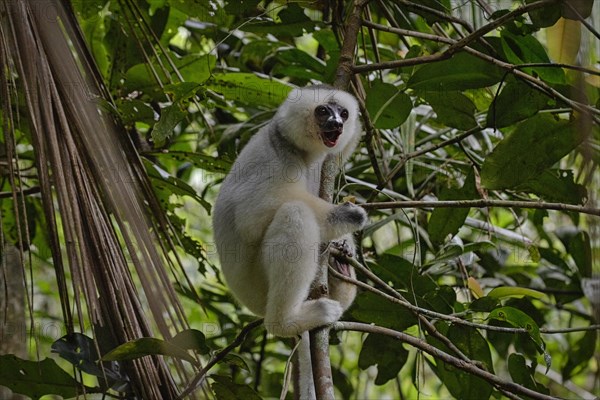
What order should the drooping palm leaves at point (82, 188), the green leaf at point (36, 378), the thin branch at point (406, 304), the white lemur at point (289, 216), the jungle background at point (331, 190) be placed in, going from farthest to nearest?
the white lemur at point (289, 216)
the thin branch at point (406, 304)
the green leaf at point (36, 378)
the jungle background at point (331, 190)
the drooping palm leaves at point (82, 188)

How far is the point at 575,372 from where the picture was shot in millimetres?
4707

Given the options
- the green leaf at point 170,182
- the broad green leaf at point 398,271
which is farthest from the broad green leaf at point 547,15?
the green leaf at point 170,182

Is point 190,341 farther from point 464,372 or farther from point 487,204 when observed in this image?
point 464,372

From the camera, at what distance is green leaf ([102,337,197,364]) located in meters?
2.40

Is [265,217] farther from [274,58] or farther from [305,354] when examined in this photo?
[274,58]

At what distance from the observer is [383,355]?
4.02 metres

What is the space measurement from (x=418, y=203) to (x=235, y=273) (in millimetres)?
1294

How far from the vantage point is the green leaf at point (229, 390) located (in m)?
2.80

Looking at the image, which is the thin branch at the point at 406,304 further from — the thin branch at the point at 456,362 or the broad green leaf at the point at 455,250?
the broad green leaf at the point at 455,250

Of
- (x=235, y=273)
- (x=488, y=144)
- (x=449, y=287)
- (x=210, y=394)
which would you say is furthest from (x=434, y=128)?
(x=210, y=394)

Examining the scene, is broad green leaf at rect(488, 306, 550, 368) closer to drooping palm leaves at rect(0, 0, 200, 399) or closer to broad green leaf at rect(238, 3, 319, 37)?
drooping palm leaves at rect(0, 0, 200, 399)

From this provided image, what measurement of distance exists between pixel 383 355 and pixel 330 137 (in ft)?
4.31

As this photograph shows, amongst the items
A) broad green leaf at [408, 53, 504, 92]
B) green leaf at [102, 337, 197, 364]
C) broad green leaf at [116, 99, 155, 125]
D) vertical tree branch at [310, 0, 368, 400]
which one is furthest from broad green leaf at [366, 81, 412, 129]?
green leaf at [102, 337, 197, 364]

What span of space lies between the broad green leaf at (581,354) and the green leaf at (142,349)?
2.97 meters
